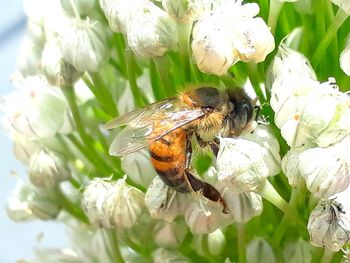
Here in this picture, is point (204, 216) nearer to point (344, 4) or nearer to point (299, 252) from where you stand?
point (299, 252)

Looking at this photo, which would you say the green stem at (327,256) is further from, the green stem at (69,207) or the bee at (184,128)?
the green stem at (69,207)

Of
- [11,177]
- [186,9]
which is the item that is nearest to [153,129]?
[186,9]

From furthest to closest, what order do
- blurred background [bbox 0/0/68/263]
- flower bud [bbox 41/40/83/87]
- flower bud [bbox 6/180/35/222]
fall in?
blurred background [bbox 0/0/68/263], flower bud [bbox 6/180/35/222], flower bud [bbox 41/40/83/87]

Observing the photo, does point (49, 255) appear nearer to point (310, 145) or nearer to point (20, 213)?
point (20, 213)

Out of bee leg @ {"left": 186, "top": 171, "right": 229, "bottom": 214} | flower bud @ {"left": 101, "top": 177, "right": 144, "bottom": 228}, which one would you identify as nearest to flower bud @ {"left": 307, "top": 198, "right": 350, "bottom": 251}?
bee leg @ {"left": 186, "top": 171, "right": 229, "bottom": 214}

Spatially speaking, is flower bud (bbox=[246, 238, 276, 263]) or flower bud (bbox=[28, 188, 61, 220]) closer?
flower bud (bbox=[246, 238, 276, 263])

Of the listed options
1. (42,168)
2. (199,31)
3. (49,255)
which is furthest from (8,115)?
(199,31)

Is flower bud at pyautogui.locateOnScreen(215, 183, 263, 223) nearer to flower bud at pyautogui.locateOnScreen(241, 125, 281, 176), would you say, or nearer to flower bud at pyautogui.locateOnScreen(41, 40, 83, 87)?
flower bud at pyautogui.locateOnScreen(241, 125, 281, 176)
